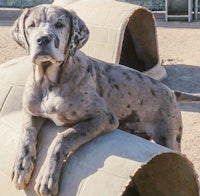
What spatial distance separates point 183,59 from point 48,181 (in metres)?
6.71

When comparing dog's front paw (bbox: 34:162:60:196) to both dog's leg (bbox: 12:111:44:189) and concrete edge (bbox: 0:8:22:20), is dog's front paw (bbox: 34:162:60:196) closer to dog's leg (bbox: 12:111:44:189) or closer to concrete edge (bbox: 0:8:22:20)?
dog's leg (bbox: 12:111:44:189)

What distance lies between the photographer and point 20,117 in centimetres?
501

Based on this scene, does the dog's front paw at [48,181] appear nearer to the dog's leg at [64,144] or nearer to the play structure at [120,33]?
the dog's leg at [64,144]

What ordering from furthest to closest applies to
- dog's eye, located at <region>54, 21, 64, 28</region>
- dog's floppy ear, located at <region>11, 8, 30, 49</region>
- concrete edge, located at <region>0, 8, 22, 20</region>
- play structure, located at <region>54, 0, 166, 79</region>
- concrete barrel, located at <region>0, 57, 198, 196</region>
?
concrete edge, located at <region>0, 8, 22, 20</region>
play structure, located at <region>54, 0, 166, 79</region>
dog's floppy ear, located at <region>11, 8, 30, 49</region>
dog's eye, located at <region>54, 21, 64, 28</region>
concrete barrel, located at <region>0, 57, 198, 196</region>

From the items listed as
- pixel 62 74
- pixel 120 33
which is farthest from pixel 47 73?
pixel 120 33

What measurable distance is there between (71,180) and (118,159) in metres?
0.34

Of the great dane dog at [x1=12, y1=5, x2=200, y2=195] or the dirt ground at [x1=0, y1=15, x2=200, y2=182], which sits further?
the dirt ground at [x1=0, y1=15, x2=200, y2=182]

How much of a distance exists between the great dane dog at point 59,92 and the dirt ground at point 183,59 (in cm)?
207

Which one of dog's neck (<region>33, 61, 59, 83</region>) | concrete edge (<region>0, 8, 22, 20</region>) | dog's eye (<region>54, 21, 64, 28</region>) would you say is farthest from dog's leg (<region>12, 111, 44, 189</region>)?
concrete edge (<region>0, 8, 22, 20</region>)

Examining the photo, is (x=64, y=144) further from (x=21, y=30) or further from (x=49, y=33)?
(x=21, y=30)

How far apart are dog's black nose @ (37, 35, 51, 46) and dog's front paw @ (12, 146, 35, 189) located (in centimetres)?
79

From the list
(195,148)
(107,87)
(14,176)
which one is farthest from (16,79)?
(195,148)

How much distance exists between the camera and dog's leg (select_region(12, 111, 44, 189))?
438cm

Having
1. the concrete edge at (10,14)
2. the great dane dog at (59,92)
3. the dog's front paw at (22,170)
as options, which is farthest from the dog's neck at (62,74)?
the concrete edge at (10,14)
